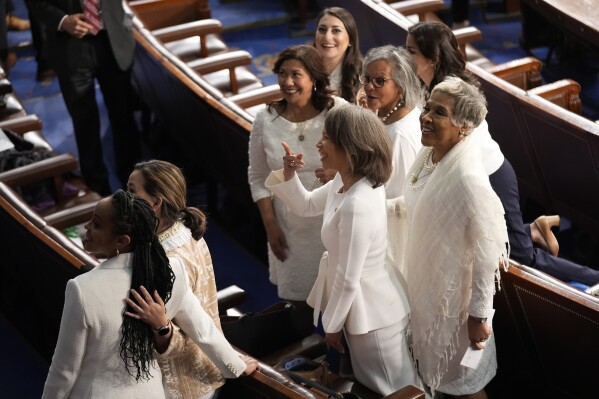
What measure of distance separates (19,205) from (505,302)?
5.56 feet

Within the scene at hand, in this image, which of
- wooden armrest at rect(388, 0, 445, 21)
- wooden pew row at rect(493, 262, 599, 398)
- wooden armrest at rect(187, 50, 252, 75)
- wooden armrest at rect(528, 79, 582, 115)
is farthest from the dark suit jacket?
wooden pew row at rect(493, 262, 599, 398)

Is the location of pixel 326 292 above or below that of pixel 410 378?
above

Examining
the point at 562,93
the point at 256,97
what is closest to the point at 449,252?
the point at 256,97

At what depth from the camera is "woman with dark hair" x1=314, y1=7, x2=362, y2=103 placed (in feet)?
12.1

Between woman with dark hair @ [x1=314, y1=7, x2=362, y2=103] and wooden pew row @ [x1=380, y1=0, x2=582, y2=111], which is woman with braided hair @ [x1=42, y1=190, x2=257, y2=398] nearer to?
woman with dark hair @ [x1=314, y1=7, x2=362, y2=103]

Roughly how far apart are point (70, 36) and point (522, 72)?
6.92ft

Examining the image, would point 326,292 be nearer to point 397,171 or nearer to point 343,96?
point 397,171

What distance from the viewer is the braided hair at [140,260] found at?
223 centimetres

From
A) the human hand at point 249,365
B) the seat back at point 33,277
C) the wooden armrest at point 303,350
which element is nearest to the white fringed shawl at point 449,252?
the wooden armrest at point 303,350

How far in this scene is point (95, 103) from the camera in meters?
4.76

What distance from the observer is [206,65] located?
476 cm

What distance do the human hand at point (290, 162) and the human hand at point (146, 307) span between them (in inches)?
33.1

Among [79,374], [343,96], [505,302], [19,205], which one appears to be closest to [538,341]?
[505,302]

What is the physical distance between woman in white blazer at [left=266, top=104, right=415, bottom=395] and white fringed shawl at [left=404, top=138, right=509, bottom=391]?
8cm
